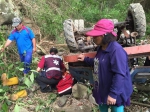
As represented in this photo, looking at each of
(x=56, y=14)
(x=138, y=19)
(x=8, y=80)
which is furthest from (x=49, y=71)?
(x=56, y=14)

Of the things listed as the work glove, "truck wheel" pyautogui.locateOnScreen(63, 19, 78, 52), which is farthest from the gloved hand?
"truck wheel" pyautogui.locateOnScreen(63, 19, 78, 52)

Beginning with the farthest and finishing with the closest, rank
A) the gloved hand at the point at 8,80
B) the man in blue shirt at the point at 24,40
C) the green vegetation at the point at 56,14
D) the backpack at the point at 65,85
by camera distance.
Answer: the green vegetation at the point at 56,14
the man in blue shirt at the point at 24,40
the gloved hand at the point at 8,80
the backpack at the point at 65,85

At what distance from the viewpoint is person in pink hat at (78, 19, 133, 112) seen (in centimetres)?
283

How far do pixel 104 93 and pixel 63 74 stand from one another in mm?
2254

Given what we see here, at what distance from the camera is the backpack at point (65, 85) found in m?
4.97

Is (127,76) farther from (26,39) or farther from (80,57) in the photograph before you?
(26,39)

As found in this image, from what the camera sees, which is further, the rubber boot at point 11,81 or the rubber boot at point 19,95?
the rubber boot at point 11,81

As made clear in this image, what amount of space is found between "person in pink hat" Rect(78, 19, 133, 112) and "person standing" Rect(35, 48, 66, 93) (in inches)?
83.3

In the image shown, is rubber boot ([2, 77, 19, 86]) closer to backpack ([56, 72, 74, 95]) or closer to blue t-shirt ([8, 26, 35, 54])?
blue t-shirt ([8, 26, 35, 54])

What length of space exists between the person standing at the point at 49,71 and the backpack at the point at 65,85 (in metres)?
0.21

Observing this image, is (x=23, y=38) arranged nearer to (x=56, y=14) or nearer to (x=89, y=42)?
(x=89, y=42)

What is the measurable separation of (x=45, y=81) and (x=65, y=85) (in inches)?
19.3

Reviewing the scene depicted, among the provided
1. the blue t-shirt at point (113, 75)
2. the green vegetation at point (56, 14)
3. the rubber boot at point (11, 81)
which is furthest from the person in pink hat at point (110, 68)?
the green vegetation at point (56, 14)

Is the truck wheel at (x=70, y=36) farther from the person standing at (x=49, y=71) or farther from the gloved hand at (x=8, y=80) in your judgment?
the gloved hand at (x=8, y=80)
